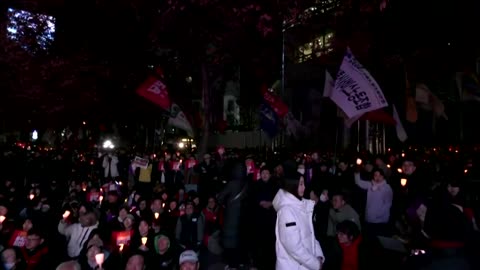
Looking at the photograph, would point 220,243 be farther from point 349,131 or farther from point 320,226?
point 349,131

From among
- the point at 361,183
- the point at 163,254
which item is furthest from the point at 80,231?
the point at 361,183

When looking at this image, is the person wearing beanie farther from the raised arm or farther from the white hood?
the raised arm

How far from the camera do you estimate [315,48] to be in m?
25.5

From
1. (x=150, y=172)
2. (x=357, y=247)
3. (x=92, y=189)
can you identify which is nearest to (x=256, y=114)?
(x=150, y=172)

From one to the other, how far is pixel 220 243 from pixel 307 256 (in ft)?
10.1

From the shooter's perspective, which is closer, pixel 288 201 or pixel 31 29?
pixel 288 201

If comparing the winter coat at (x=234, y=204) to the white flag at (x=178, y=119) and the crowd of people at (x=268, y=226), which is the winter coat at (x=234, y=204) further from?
the white flag at (x=178, y=119)

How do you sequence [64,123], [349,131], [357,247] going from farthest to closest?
1. [64,123]
2. [349,131]
3. [357,247]

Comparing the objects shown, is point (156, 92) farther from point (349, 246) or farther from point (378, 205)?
point (349, 246)

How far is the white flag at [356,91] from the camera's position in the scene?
10.4 metres

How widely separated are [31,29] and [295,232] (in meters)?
25.3

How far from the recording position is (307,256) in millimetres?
4438

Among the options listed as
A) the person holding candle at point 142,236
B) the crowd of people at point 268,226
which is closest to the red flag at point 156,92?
the crowd of people at point 268,226

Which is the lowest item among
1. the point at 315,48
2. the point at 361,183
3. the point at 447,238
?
the point at 447,238
